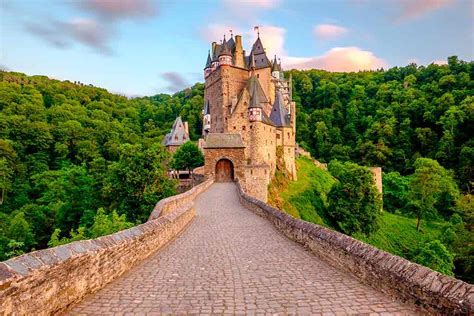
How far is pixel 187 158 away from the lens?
4741cm

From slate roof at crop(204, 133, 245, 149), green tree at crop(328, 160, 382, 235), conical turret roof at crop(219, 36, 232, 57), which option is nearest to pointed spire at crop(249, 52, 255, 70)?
conical turret roof at crop(219, 36, 232, 57)

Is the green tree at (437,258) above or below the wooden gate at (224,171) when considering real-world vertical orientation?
below

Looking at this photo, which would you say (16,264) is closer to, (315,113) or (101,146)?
(101,146)

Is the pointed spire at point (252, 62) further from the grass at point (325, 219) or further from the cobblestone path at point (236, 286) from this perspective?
the cobblestone path at point (236, 286)

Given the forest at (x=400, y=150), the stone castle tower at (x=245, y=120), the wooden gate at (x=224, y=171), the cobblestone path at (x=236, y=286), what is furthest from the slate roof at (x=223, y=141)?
the cobblestone path at (x=236, y=286)

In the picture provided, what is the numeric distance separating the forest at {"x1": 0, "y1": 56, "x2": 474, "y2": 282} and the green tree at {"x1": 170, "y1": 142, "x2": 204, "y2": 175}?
493 cm

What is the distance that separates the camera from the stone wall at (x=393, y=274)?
3988 millimetres

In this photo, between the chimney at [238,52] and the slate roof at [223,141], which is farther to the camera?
the chimney at [238,52]

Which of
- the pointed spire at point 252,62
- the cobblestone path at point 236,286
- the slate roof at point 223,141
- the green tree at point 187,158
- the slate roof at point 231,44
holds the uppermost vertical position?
the slate roof at point 231,44

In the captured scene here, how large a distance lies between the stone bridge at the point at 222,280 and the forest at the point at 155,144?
36.4ft

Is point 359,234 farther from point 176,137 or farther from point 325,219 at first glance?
point 176,137

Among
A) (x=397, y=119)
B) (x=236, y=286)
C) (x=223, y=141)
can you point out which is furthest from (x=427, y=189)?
(x=236, y=286)

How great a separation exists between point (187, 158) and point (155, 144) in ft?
35.4

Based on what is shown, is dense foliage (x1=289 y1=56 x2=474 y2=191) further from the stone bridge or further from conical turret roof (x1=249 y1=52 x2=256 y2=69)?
the stone bridge
